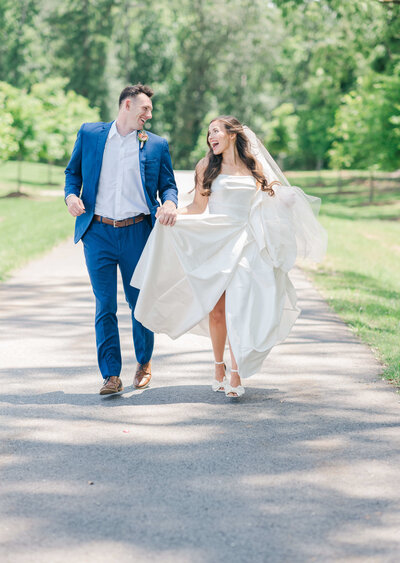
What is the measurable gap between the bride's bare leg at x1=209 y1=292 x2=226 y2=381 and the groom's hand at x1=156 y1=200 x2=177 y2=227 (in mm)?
749

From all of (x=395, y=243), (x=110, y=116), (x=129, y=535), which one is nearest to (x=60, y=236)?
(x=395, y=243)

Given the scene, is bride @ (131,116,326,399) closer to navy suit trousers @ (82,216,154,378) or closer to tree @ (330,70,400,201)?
navy suit trousers @ (82,216,154,378)

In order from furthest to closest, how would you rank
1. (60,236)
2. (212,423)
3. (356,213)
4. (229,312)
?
(356,213), (60,236), (229,312), (212,423)

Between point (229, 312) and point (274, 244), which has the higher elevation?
point (274, 244)

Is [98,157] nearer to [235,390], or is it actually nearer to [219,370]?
[219,370]

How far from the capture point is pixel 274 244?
6344mm

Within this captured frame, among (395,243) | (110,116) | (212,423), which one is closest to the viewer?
(212,423)

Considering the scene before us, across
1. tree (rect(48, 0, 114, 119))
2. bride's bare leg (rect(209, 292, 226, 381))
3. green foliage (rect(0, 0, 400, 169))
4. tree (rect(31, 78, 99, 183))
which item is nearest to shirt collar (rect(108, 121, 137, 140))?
bride's bare leg (rect(209, 292, 226, 381))

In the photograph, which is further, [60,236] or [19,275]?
[60,236]

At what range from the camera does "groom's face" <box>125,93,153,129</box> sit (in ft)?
20.5

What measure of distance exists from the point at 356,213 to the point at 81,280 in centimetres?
2252

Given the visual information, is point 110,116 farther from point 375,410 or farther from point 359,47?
point 375,410

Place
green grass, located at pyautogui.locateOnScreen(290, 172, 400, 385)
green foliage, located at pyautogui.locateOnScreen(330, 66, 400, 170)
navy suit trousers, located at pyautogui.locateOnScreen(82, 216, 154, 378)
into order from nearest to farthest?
navy suit trousers, located at pyautogui.locateOnScreen(82, 216, 154, 378), green grass, located at pyautogui.locateOnScreen(290, 172, 400, 385), green foliage, located at pyautogui.locateOnScreen(330, 66, 400, 170)

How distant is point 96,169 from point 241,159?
1157 millimetres
